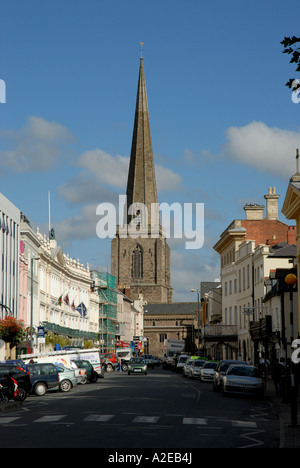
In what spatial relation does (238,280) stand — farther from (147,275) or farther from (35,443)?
(147,275)

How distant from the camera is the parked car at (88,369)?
171 ft

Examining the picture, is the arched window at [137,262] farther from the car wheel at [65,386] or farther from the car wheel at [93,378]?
the car wheel at [65,386]

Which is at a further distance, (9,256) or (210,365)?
(9,256)

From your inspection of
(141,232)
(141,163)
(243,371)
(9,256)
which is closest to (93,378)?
(9,256)

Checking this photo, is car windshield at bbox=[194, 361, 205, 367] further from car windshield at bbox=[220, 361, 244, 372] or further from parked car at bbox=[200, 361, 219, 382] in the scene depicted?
car windshield at bbox=[220, 361, 244, 372]

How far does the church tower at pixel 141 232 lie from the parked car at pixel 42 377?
144m

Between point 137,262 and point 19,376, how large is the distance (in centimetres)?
15839

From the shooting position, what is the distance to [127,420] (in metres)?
22.8

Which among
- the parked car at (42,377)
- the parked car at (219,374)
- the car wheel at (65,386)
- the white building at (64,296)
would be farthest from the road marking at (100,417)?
the white building at (64,296)

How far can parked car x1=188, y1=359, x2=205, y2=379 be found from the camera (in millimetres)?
59219

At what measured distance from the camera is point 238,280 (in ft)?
281

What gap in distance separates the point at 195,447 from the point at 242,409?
12.9 metres

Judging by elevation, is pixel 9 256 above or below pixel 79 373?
above

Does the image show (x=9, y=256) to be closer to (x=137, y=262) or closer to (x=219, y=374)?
(x=219, y=374)
